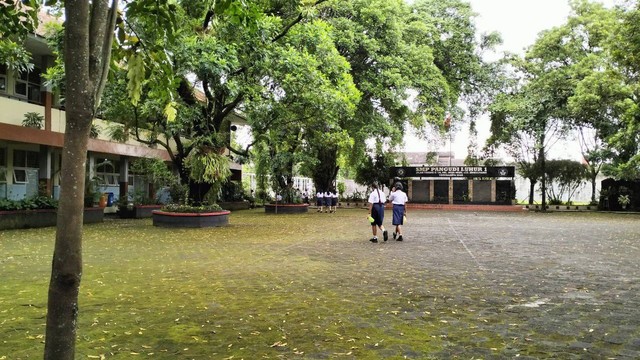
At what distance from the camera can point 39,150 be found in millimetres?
21172

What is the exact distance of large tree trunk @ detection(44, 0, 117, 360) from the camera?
223cm

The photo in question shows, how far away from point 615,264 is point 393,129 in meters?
20.7

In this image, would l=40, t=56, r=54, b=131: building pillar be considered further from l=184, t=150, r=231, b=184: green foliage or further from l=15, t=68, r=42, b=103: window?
l=184, t=150, r=231, b=184: green foliage

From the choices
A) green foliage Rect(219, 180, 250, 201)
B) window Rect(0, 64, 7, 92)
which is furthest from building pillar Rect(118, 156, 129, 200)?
window Rect(0, 64, 7, 92)

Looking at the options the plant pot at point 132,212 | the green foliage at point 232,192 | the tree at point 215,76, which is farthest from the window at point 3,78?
the green foliage at point 232,192

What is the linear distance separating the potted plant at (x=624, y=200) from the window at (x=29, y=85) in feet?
112

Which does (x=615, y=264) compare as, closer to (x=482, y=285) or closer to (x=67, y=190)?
(x=482, y=285)

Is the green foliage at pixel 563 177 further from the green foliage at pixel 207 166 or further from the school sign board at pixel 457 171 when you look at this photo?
the green foliage at pixel 207 166

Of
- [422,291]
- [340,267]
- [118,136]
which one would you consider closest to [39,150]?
[118,136]

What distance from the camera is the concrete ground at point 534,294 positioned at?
4629 mm

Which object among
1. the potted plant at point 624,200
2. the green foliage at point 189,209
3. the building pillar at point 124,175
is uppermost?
the building pillar at point 124,175

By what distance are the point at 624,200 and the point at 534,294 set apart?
3107 cm

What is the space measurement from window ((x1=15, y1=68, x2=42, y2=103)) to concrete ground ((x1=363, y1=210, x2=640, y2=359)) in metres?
17.0

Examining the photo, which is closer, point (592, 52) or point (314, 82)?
point (314, 82)
